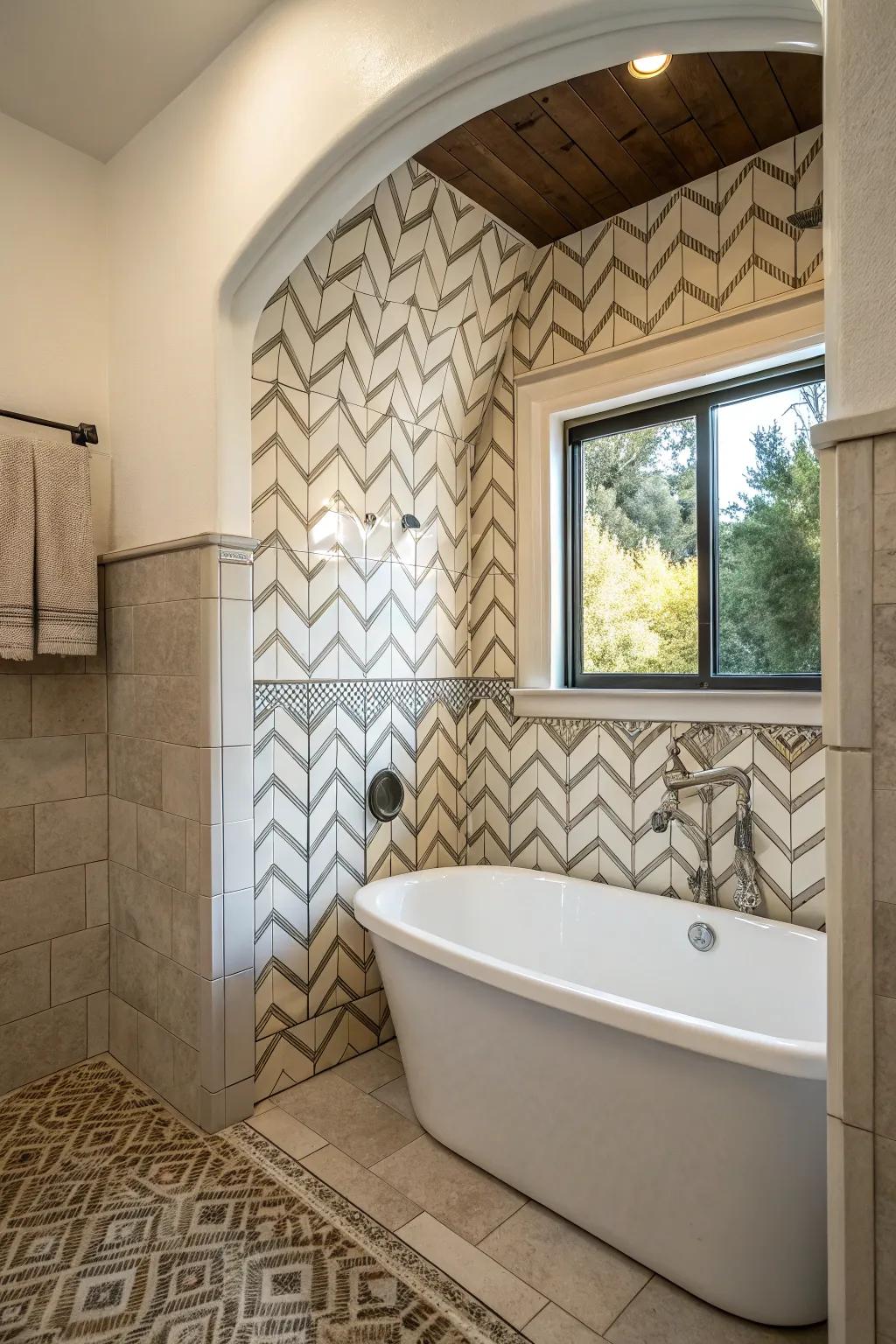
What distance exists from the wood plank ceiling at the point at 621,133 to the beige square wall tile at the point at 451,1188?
282cm

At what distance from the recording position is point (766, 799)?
7.46 ft

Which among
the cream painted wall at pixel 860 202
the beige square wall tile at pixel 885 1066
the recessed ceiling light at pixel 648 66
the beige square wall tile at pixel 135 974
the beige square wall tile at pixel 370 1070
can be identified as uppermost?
the recessed ceiling light at pixel 648 66

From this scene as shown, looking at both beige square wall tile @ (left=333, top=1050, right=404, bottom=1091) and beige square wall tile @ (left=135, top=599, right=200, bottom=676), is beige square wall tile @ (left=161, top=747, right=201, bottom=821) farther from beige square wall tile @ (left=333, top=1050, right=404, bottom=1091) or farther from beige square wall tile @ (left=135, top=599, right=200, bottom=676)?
beige square wall tile @ (left=333, top=1050, right=404, bottom=1091)

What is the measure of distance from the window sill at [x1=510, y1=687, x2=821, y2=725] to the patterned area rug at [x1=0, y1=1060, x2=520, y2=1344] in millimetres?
1600

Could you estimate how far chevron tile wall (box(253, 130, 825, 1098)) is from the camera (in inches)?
90.6

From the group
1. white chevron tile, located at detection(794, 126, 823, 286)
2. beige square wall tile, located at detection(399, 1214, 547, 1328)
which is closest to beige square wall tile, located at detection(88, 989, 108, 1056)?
beige square wall tile, located at detection(399, 1214, 547, 1328)

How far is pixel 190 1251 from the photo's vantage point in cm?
167

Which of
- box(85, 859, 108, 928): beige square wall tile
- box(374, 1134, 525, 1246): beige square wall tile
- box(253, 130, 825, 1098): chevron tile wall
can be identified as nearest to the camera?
box(374, 1134, 525, 1246): beige square wall tile

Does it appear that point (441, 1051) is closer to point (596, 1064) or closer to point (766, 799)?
point (596, 1064)

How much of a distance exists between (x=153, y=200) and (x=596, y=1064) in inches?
105

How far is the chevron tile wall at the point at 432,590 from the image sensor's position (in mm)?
2301

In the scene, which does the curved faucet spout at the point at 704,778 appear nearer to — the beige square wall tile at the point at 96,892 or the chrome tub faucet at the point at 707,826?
the chrome tub faucet at the point at 707,826

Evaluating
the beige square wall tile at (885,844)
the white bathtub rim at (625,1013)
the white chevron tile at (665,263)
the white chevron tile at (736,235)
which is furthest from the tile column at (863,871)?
the white chevron tile at (665,263)

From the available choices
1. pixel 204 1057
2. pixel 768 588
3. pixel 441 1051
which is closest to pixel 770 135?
pixel 768 588
